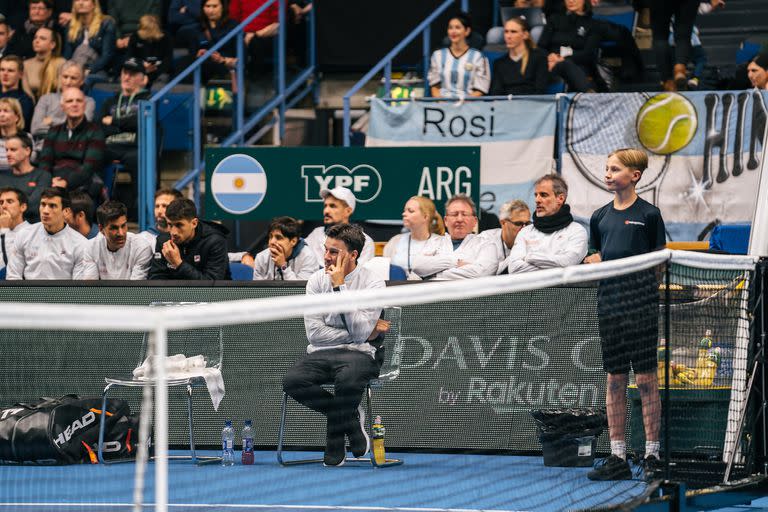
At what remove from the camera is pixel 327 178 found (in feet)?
40.0

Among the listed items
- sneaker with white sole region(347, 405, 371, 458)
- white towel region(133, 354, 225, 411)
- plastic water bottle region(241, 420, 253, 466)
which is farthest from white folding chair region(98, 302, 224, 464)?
sneaker with white sole region(347, 405, 371, 458)

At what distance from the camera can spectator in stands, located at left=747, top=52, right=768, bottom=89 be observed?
44.0 feet

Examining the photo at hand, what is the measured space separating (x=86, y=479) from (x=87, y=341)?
5.38ft

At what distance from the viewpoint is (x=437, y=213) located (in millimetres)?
11539

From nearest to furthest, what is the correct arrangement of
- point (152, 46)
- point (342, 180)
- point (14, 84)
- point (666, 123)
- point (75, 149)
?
point (342, 180), point (666, 123), point (75, 149), point (14, 84), point (152, 46)

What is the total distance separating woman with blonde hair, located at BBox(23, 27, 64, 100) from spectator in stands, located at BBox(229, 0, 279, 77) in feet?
7.40

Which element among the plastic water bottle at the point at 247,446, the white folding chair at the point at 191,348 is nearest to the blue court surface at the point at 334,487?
the plastic water bottle at the point at 247,446

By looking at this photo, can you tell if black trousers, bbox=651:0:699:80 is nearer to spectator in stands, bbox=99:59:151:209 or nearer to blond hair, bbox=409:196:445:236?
blond hair, bbox=409:196:445:236

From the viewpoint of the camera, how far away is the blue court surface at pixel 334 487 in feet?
26.0

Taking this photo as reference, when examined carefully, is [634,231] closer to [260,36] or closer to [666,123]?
[666,123]

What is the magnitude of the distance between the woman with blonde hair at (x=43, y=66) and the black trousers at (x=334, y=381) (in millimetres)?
7703

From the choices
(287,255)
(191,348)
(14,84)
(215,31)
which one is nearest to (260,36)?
(215,31)

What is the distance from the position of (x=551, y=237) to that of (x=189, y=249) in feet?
9.87

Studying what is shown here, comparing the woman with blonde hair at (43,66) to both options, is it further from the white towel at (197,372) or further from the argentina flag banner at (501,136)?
the white towel at (197,372)
